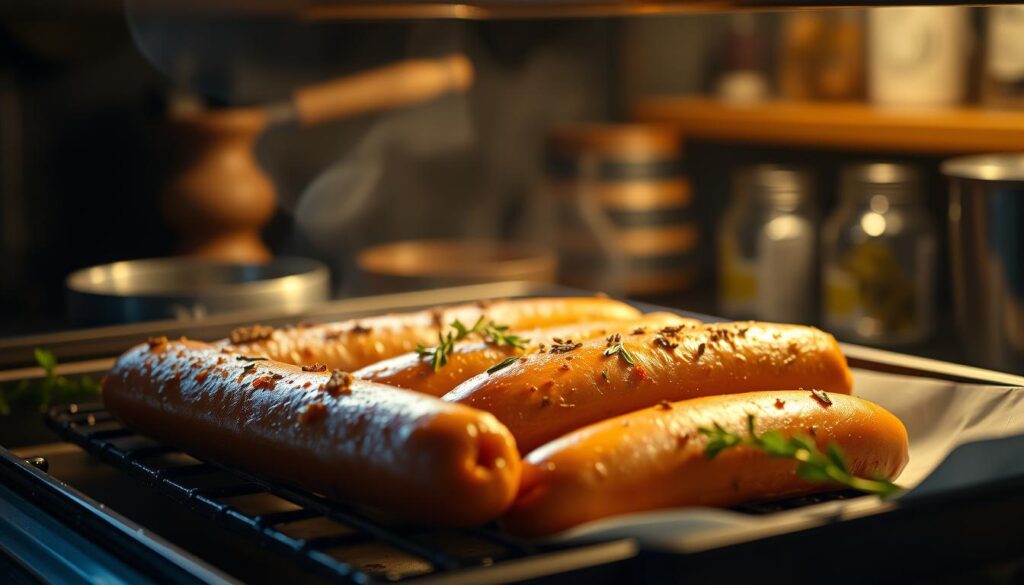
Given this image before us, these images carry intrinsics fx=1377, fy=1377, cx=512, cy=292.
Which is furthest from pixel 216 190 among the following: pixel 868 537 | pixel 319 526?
pixel 868 537

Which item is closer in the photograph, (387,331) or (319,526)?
(319,526)

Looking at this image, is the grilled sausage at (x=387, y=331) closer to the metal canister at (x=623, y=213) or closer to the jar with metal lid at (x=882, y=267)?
the jar with metal lid at (x=882, y=267)

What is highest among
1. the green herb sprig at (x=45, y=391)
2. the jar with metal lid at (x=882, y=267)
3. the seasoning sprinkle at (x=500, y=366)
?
the seasoning sprinkle at (x=500, y=366)

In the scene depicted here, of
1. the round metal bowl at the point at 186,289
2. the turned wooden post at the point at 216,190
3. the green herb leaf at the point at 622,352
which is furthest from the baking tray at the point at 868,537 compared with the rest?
the turned wooden post at the point at 216,190

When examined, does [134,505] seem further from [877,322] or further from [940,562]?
[877,322]

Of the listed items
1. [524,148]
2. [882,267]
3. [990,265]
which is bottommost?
[882,267]

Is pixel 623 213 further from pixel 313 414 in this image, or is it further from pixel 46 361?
pixel 313 414

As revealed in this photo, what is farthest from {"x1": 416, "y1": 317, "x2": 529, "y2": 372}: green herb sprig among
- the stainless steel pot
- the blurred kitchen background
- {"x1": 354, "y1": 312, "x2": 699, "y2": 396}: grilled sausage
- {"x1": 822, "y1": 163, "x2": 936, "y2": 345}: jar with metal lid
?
{"x1": 822, "y1": 163, "x2": 936, "y2": 345}: jar with metal lid
